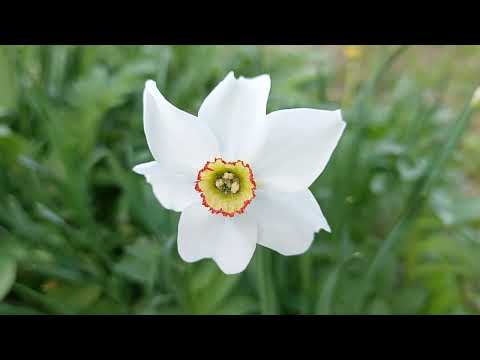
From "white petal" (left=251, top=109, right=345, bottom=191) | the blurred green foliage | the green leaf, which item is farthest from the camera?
the blurred green foliage

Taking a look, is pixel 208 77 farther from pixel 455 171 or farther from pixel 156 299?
pixel 455 171

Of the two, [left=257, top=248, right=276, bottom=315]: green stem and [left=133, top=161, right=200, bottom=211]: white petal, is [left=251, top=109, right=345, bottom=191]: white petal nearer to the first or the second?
[left=133, top=161, right=200, bottom=211]: white petal

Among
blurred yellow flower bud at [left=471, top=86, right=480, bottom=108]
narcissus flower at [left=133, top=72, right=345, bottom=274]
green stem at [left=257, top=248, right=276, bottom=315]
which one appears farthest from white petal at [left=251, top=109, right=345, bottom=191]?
blurred yellow flower bud at [left=471, top=86, right=480, bottom=108]

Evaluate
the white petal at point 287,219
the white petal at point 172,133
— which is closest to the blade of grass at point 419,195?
the white petal at point 287,219

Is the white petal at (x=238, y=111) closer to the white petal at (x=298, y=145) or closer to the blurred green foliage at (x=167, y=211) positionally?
the white petal at (x=298, y=145)

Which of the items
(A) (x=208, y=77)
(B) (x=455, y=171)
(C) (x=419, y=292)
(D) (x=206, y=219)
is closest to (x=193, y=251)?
(D) (x=206, y=219)

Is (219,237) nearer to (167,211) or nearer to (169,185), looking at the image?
(169,185)
